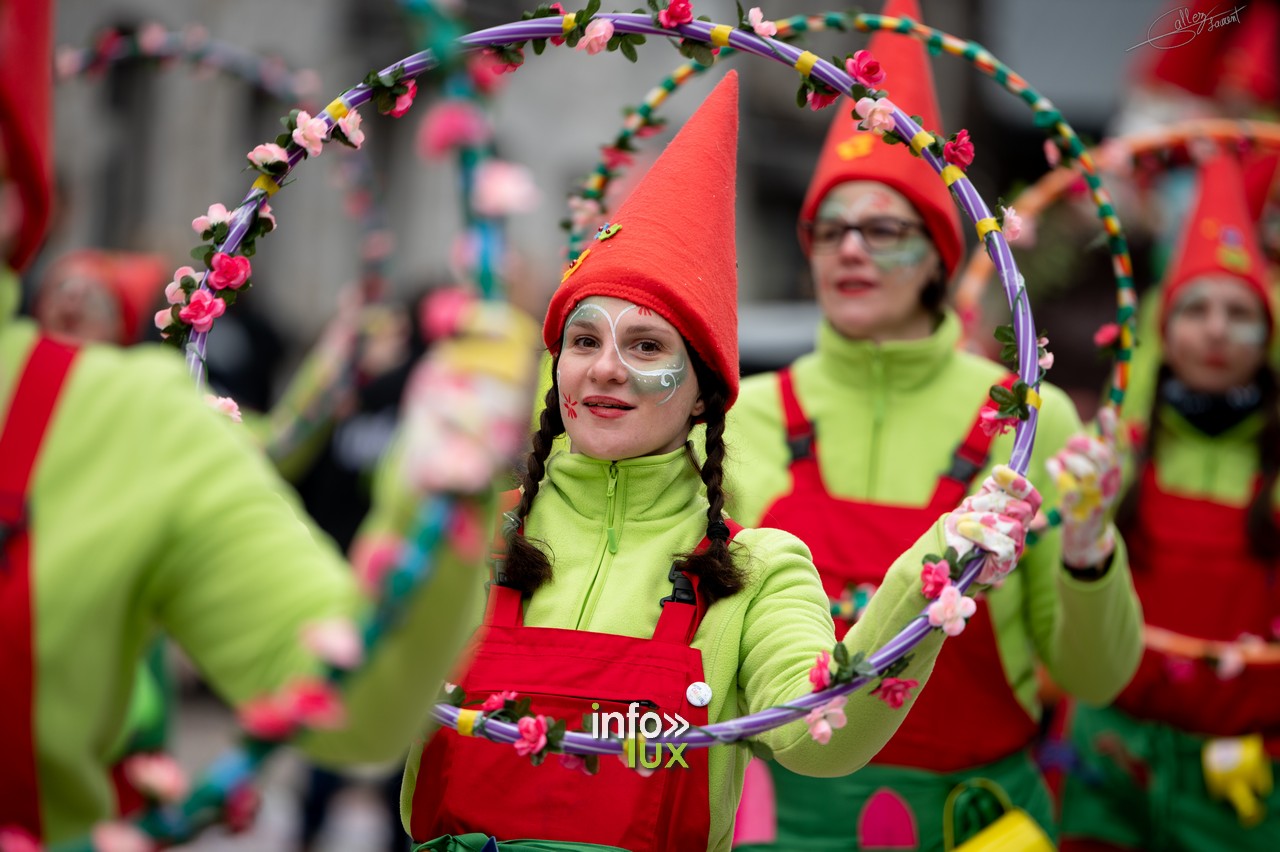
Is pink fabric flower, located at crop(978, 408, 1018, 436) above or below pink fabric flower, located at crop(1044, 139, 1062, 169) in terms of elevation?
below

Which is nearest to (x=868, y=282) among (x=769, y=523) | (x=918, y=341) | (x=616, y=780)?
(x=918, y=341)

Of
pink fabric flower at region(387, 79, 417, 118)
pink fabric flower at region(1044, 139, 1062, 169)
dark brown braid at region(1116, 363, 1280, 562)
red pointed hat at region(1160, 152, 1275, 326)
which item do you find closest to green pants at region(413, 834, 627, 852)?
pink fabric flower at region(387, 79, 417, 118)

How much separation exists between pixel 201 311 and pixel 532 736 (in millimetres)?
1159

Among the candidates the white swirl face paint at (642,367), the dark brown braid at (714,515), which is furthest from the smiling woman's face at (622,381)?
the dark brown braid at (714,515)

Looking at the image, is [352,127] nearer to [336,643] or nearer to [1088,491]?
[336,643]

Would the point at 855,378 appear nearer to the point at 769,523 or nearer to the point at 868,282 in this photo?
the point at 868,282

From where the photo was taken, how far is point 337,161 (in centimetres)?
713

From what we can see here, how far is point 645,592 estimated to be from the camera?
281 cm

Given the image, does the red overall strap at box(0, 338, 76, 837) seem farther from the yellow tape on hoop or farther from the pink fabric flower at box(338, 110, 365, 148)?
the pink fabric flower at box(338, 110, 365, 148)

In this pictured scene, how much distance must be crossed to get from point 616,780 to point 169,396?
112 centimetres

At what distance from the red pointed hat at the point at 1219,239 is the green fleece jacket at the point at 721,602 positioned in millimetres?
2681

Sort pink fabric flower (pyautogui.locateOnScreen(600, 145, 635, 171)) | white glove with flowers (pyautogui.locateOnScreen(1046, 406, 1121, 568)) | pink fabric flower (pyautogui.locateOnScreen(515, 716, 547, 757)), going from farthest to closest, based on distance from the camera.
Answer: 1. pink fabric flower (pyautogui.locateOnScreen(600, 145, 635, 171))
2. white glove with flowers (pyautogui.locateOnScreen(1046, 406, 1121, 568))
3. pink fabric flower (pyautogui.locateOnScreen(515, 716, 547, 757))

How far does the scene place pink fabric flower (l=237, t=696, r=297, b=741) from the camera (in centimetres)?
181

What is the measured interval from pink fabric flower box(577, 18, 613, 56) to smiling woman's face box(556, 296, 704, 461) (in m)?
0.53
